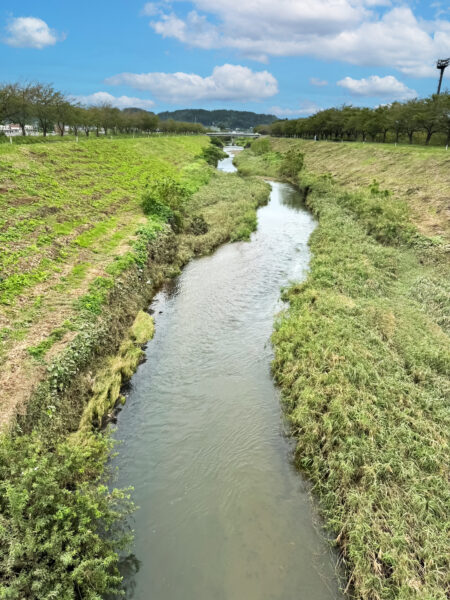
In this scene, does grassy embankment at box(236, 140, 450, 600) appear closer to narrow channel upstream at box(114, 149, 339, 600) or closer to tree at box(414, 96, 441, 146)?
narrow channel upstream at box(114, 149, 339, 600)

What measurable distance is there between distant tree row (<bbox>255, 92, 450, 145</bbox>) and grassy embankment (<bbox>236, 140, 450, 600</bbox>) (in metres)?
45.9

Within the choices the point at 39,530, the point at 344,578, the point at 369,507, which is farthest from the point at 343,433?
the point at 39,530

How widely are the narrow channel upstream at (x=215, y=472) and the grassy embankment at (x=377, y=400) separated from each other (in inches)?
36.3

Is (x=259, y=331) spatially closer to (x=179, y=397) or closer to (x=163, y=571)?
(x=179, y=397)

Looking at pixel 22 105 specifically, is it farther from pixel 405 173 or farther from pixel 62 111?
pixel 405 173

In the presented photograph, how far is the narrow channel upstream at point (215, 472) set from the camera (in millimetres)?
8820

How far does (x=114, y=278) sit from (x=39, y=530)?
546 inches

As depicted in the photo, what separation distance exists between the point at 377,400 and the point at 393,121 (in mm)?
76089

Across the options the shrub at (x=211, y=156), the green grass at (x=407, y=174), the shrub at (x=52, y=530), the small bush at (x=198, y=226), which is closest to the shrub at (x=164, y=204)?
the small bush at (x=198, y=226)

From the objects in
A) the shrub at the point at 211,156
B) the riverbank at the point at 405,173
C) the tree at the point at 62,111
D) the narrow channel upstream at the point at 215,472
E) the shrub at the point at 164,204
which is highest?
the tree at the point at 62,111

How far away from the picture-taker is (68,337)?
47.2ft

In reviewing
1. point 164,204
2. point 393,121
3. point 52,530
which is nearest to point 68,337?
point 52,530

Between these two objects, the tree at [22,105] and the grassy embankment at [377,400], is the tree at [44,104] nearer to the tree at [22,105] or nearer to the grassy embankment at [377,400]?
the tree at [22,105]

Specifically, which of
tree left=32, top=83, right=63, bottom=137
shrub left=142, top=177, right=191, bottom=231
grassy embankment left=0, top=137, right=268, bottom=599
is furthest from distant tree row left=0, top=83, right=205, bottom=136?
shrub left=142, top=177, right=191, bottom=231
